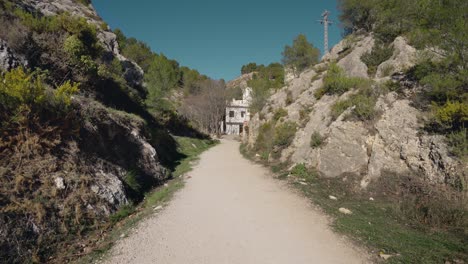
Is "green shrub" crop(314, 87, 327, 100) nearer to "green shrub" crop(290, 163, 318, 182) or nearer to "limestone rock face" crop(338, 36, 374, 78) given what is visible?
"limestone rock face" crop(338, 36, 374, 78)

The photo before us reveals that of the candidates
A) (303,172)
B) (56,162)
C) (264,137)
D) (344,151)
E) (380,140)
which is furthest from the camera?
(264,137)

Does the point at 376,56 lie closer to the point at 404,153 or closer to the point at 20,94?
the point at 404,153

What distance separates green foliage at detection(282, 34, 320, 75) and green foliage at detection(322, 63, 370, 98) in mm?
19523

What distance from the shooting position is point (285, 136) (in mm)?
15414

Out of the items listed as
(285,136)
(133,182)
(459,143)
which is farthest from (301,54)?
(133,182)

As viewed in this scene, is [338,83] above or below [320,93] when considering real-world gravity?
above

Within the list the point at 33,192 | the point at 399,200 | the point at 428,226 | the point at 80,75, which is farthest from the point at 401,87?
the point at 80,75

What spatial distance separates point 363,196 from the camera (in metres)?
8.11

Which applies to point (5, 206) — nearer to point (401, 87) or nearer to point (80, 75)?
point (80, 75)

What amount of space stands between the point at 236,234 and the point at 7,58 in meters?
12.2

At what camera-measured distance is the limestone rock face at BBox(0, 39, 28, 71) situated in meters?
9.32

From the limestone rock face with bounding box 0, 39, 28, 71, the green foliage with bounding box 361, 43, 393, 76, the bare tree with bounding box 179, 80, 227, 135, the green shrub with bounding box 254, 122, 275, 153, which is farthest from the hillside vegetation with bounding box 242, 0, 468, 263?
the bare tree with bounding box 179, 80, 227, 135

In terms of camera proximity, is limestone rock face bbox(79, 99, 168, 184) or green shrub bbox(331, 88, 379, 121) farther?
green shrub bbox(331, 88, 379, 121)

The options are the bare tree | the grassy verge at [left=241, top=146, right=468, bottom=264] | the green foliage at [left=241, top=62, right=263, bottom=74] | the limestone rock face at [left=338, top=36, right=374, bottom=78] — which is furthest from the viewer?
the green foliage at [left=241, top=62, right=263, bottom=74]
